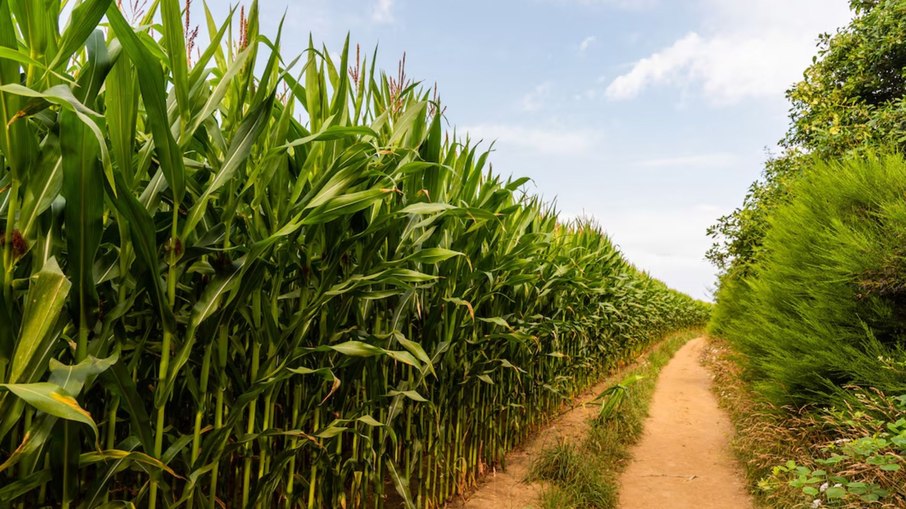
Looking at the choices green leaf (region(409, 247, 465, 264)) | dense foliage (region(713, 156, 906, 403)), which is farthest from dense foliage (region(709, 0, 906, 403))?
green leaf (region(409, 247, 465, 264))

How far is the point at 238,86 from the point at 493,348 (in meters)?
2.22

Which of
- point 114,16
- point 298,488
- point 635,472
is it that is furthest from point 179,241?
point 635,472

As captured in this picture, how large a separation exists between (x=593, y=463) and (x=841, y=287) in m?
2.22

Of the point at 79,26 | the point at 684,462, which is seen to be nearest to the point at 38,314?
the point at 79,26

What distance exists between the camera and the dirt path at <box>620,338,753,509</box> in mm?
3516

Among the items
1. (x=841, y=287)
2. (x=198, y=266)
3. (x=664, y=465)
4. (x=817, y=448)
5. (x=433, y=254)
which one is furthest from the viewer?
(x=664, y=465)

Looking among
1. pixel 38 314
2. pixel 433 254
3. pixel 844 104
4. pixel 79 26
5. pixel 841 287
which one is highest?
pixel 844 104

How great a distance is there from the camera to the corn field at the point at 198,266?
3.22ft

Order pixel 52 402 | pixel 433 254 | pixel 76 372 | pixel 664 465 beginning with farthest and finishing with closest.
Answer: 1. pixel 664 465
2. pixel 433 254
3. pixel 76 372
4. pixel 52 402

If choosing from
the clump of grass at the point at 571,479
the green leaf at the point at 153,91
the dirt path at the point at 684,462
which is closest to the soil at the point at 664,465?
the dirt path at the point at 684,462

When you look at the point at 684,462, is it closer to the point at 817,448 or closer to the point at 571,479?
the point at 817,448

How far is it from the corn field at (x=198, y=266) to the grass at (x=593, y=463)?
106cm

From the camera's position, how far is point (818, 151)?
6.39m

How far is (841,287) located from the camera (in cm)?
361
